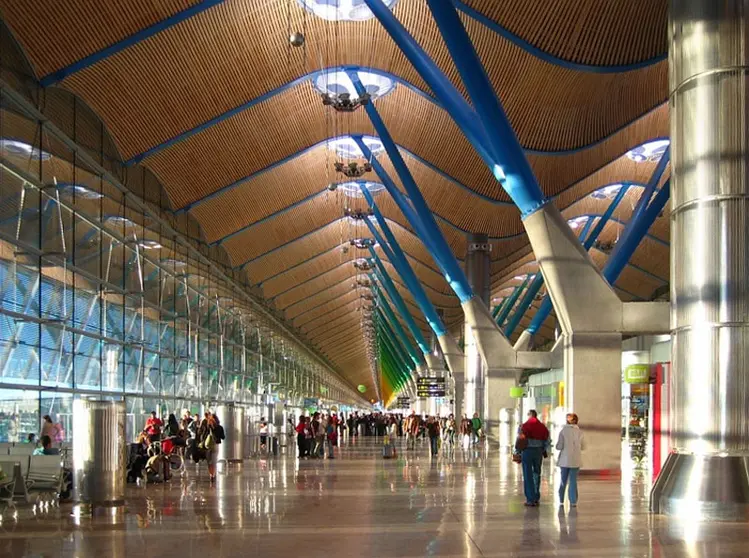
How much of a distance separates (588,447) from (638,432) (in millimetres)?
6084

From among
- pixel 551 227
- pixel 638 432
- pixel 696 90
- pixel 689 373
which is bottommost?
pixel 638 432

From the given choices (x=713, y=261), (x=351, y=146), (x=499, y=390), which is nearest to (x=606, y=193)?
(x=499, y=390)

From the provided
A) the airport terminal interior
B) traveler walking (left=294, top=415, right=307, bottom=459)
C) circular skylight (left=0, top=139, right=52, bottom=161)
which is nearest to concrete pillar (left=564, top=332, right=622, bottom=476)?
the airport terminal interior

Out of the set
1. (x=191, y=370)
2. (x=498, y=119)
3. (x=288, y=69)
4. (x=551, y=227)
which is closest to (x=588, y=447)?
(x=551, y=227)

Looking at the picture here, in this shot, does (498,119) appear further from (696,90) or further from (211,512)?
(211,512)

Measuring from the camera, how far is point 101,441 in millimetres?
15211

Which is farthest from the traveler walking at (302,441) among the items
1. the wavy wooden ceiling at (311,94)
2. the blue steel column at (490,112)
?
the blue steel column at (490,112)

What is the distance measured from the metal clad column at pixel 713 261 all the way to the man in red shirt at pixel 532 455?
5.67 feet

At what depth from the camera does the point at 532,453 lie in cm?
1532

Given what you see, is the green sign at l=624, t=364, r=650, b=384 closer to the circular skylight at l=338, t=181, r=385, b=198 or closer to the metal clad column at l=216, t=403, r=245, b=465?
the metal clad column at l=216, t=403, r=245, b=465

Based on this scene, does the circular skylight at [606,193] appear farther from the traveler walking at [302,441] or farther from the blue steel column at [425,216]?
the traveler walking at [302,441]

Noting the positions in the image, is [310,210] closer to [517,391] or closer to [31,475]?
[517,391]

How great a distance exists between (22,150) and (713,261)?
40.6ft

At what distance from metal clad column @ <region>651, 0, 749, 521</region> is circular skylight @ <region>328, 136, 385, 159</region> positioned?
24.0 metres
